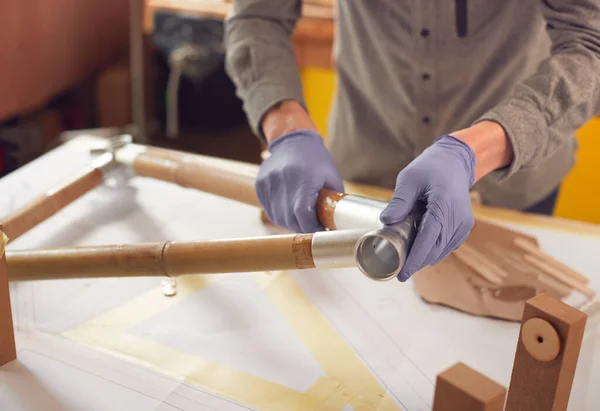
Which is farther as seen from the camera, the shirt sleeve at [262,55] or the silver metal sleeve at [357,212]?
the shirt sleeve at [262,55]

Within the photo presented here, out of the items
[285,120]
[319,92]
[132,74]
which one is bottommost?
[132,74]

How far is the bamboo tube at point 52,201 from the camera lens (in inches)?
37.3

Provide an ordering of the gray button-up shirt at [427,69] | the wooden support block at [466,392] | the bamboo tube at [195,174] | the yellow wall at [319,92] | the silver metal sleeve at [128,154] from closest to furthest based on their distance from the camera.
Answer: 1. the wooden support block at [466,392]
2. the gray button-up shirt at [427,69]
3. the bamboo tube at [195,174]
4. the silver metal sleeve at [128,154]
5. the yellow wall at [319,92]

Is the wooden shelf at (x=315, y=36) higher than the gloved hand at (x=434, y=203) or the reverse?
the reverse

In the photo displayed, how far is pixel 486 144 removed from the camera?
2.63 feet

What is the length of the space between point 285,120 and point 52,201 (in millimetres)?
364

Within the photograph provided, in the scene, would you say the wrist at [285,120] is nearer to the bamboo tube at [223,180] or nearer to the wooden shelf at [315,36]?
the bamboo tube at [223,180]

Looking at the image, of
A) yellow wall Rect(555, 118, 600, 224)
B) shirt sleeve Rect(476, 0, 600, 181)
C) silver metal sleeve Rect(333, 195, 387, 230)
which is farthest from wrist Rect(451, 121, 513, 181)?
yellow wall Rect(555, 118, 600, 224)

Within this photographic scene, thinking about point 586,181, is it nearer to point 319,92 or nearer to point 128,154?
point 319,92

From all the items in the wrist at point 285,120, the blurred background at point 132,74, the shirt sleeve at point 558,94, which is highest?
the shirt sleeve at point 558,94

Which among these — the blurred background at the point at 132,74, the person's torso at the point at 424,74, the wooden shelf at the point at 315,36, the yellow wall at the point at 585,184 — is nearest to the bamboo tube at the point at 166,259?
the person's torso at the point at 424,74

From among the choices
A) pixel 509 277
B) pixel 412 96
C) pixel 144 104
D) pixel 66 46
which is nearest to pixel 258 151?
pixel 144 104

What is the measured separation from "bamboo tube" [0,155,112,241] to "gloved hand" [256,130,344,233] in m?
0.33

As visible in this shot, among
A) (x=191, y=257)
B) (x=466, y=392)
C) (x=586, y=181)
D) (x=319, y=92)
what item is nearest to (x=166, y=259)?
(x=191, y=257)
